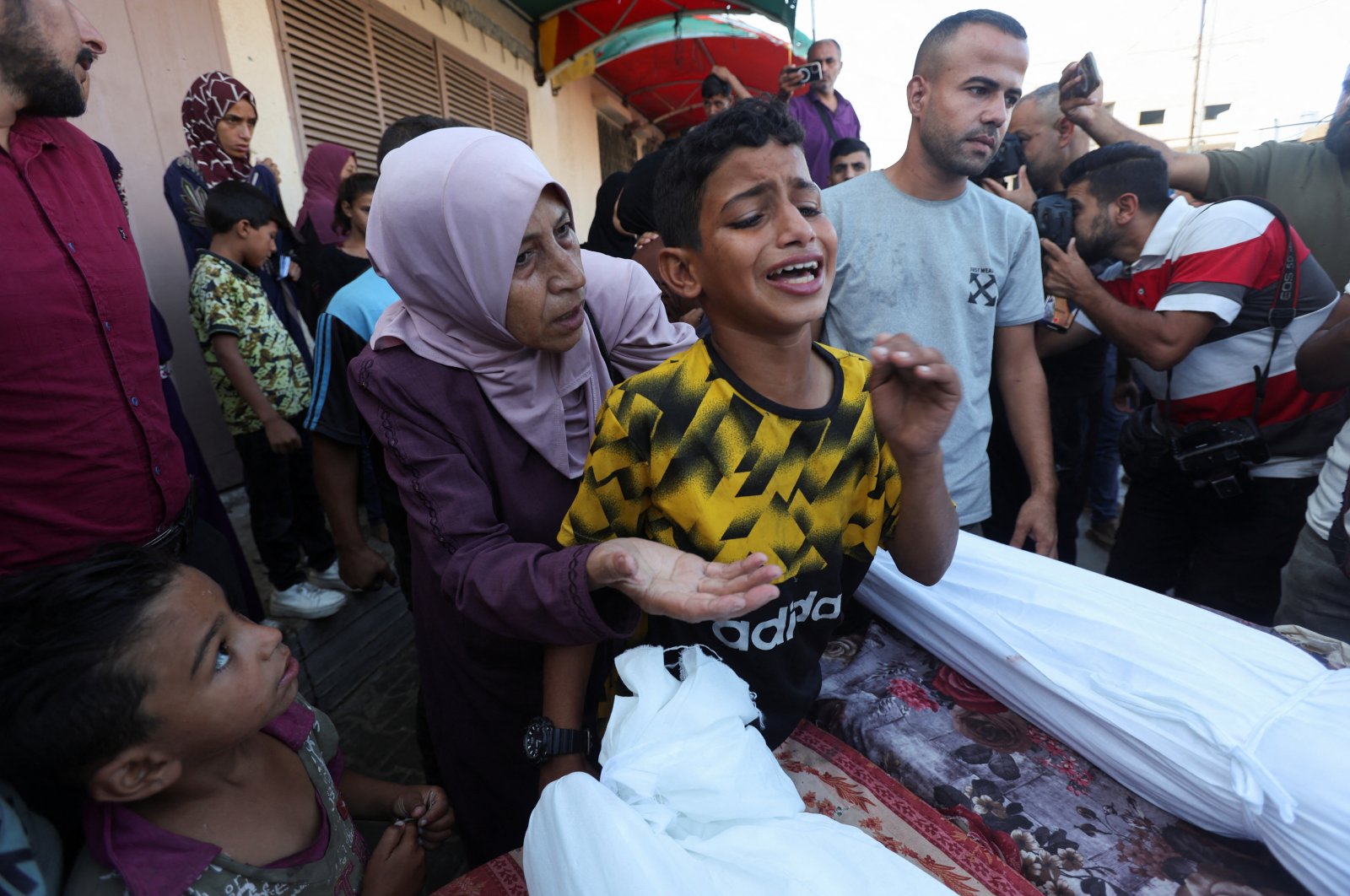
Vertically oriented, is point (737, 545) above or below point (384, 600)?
above

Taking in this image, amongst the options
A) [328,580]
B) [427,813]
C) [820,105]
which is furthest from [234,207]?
[820,105]

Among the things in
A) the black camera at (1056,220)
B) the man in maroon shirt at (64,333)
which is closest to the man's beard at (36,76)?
the man in maroon shirt at (64,333)

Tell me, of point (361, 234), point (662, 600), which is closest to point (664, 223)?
point (662, 600)

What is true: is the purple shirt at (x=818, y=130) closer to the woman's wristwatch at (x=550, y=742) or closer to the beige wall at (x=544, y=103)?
the beige wall at (x=544, y=103)

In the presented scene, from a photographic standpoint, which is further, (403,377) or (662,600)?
(403,377)

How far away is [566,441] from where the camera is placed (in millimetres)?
1261

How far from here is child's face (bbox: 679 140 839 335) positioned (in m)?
1.08

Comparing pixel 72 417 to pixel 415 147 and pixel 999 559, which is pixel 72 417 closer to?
pixel 415 147

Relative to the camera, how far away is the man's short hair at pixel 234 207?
9.00 ft

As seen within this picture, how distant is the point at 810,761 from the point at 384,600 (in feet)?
8.72

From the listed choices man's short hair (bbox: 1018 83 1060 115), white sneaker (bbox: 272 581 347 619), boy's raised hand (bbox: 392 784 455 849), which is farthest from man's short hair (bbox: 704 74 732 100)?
boy's raised hand (bbox: 392 784 455 849)

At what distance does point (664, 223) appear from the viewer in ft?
4.07

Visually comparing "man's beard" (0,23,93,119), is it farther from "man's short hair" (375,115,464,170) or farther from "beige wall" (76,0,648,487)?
"beige wall" (76,0,648,487)

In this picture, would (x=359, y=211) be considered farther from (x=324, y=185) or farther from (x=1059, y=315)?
(x=1059, y=315)
